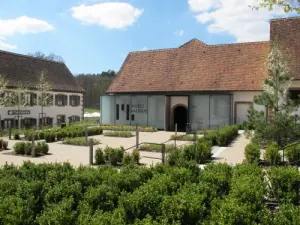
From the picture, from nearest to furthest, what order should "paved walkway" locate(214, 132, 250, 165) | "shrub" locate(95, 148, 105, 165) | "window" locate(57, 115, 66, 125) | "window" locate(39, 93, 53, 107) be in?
"shrub" locate(95, 148, 105, 165)
"paved walkway" locate(214, 132, 250, 165)
"window" locate(39, 93, 53, 107)
"window" locate(57, 115, 66, 125)

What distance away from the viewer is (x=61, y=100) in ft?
135

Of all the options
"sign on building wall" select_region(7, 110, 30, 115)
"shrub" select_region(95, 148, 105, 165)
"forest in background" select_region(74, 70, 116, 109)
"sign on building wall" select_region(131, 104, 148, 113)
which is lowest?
"shrub" select_region(95, 148, 105, 165)

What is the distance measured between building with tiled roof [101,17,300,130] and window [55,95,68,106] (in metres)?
7.09

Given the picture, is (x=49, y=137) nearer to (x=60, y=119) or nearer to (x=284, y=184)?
(x=284, y=184)

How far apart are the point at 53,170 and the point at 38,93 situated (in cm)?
3092

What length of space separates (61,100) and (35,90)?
14.7 feet

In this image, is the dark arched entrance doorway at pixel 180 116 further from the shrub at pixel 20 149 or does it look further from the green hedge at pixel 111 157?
the green hedge at pixel 111 157

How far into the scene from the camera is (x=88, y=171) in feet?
27.8

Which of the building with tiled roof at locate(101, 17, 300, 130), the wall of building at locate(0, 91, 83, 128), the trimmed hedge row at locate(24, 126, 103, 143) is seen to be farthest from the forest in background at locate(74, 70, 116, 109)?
the trimmed hedge row at locate(24, 126, 103, 143)

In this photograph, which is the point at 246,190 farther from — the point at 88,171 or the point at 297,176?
the point at 88,171

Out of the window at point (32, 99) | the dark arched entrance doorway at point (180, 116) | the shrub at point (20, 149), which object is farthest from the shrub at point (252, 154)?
the window at point (32, 99)

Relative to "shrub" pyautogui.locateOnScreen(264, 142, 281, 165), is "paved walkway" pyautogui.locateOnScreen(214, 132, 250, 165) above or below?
below

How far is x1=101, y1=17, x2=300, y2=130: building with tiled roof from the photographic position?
98.9ft

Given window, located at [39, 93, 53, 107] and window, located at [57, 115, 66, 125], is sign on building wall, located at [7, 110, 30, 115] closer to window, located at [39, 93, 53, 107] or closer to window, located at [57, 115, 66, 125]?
window, located at [39, 93, 53, 107]
